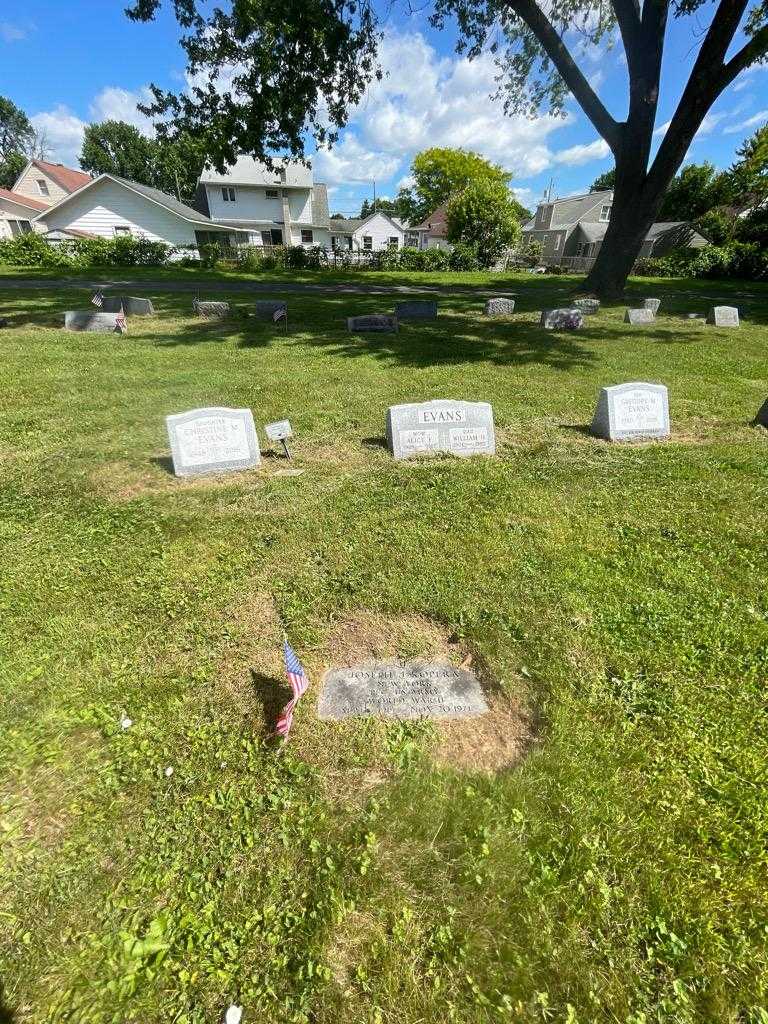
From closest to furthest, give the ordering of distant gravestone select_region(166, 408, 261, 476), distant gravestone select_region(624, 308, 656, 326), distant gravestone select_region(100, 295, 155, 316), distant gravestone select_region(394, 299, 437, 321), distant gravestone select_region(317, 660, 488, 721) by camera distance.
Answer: distant gravestone select_region(317, 660, 488, 721) < distant gravestone select_region(166, 408, 261, 476) < distant gravestone select_region(100, 295, 155, 316) < distant gravestone select_region(624, 308, 656, 326) < distant gravestone select_region(394, 299, 437, 321)

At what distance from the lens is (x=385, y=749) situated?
2.46 metres

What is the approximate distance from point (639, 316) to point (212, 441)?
14287 mm

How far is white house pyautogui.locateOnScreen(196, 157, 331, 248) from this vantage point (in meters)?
38.7

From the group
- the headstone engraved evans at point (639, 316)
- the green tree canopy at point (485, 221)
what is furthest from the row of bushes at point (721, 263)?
the headstone engraved evans at point (639, 316)

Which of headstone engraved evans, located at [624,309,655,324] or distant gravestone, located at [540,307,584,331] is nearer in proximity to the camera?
distant gravestone, located at [540,307,584,331]

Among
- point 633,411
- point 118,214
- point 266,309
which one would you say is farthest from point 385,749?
point 118,214

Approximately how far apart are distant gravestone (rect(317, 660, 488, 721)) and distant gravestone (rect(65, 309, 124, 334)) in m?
12.9

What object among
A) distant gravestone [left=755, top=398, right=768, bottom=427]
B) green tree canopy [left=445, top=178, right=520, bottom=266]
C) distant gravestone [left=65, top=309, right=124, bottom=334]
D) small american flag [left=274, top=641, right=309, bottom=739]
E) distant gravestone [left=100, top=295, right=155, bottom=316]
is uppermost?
green tree canopy [left=445, top=178, right=520, bottom=266]

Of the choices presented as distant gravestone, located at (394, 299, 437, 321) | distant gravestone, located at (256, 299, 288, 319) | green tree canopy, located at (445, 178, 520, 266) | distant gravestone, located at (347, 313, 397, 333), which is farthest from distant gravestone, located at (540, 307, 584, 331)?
green tree canopy, located at (445, 178, 520, 266)

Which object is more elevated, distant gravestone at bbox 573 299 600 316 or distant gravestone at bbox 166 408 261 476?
distant gravestone at bbox 573 299 600 316

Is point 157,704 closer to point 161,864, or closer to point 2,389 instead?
point 161,864

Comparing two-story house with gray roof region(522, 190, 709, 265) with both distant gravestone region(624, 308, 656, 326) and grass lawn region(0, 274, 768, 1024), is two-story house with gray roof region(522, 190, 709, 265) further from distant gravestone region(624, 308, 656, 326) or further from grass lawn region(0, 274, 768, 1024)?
grass lawn region(0, 274, 768, 1024)

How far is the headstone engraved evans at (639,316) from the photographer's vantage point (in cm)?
1431

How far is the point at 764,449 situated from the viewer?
19.5 feet
